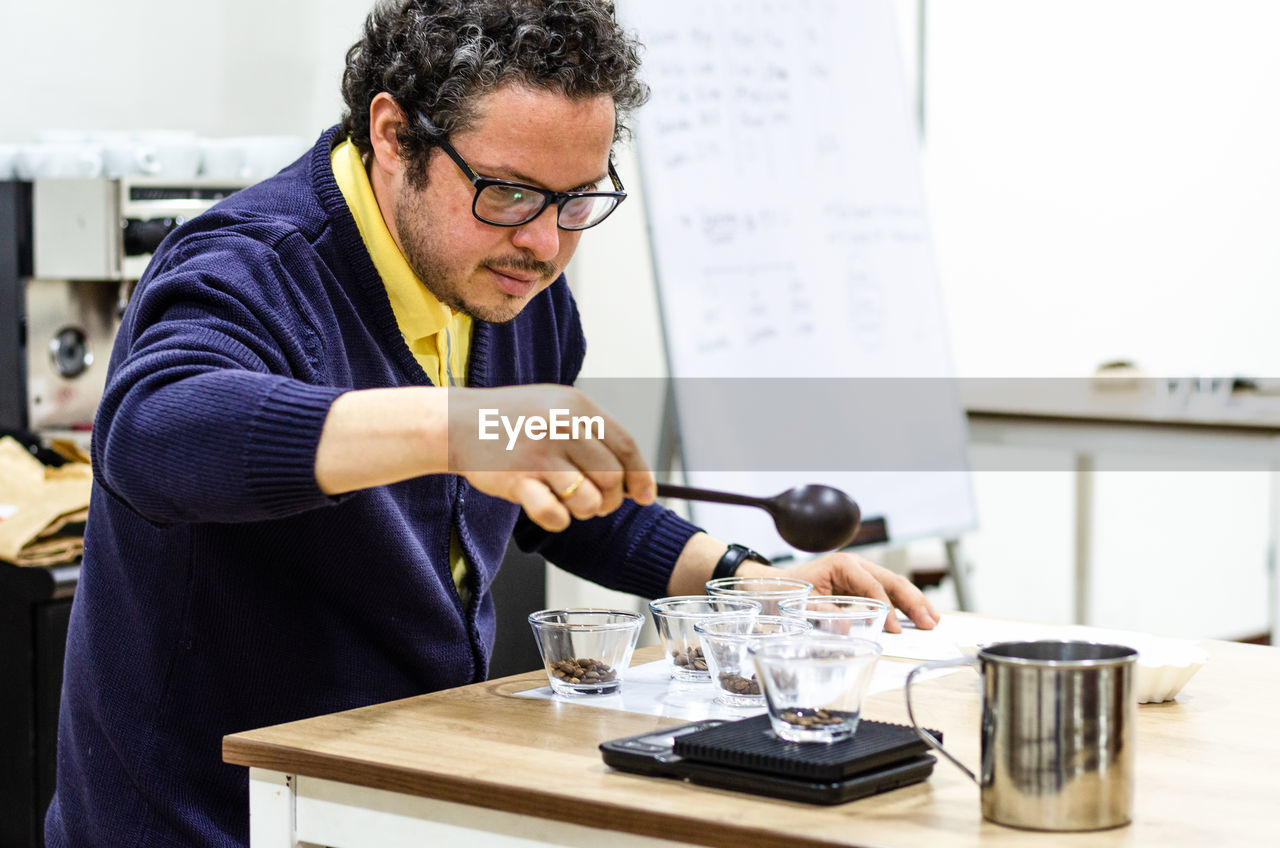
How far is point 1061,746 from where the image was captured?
862 mm

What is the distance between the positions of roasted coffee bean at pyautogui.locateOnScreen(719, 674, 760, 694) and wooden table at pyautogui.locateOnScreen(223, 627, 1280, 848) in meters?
0.07

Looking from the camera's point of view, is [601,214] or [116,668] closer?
[116,668]

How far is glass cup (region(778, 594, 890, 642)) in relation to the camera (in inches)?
46.5

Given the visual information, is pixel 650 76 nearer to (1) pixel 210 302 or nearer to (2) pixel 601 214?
(2) pixel 601 214

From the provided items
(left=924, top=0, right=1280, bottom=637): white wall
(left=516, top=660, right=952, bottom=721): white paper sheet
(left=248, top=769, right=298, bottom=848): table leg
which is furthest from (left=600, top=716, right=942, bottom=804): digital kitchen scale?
(left=924, top=0, right=1280, bottom=637): white wall

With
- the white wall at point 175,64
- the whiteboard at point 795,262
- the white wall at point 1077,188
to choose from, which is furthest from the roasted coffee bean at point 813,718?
the white wall at point 1077,188

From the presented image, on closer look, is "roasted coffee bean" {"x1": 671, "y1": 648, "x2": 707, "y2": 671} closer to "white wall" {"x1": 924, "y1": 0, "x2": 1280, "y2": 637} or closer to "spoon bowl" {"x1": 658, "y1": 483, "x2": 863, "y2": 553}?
"spoon bowl" {"x1": 658, "y1": 483, "x2": 863, "y2": 553}

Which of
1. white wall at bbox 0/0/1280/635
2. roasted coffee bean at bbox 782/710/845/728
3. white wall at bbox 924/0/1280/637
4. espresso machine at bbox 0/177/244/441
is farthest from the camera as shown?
white wall at bbox 924/0/1280/637

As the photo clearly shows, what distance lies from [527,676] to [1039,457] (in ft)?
11.3

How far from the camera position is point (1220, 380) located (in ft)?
11.0

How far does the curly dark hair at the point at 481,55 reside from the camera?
1299 mm

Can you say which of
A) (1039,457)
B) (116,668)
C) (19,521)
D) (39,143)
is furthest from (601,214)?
(1039,457)

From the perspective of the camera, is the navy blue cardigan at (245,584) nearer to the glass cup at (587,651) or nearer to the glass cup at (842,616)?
the glass cup at (587,651)

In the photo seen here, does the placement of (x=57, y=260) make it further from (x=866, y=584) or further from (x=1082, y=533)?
(x=1082, y=533)
